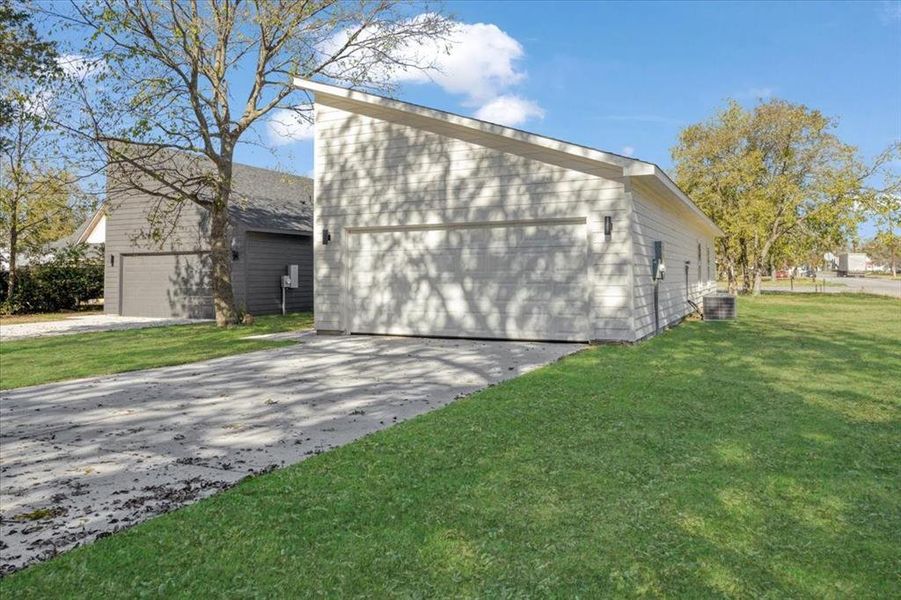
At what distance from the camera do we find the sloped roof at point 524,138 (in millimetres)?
8789

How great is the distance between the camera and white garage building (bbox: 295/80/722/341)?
9.28m

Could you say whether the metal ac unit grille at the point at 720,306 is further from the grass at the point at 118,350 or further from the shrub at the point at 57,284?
the shrub at the point at 57,284

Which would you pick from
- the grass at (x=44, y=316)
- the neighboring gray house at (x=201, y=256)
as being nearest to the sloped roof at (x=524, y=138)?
the neighboring gray house at (x=201, y=256)

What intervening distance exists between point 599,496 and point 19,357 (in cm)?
987

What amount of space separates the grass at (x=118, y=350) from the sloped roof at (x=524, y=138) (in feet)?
15.1

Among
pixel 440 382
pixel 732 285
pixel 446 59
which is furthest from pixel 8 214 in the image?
pixel 732 285

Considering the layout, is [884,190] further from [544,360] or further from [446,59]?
[544,360]

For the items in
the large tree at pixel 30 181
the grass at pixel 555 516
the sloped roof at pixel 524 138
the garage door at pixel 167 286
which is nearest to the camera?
the grass at pixel 555 516

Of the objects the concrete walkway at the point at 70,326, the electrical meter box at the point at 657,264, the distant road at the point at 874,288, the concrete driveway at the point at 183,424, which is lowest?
the concrete driveway at the point at 183,424

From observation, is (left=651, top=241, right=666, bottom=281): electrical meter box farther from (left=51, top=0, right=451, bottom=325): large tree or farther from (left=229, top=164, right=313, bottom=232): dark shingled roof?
(left=229, top=164, right=313, bottom=232): dark shingled roof

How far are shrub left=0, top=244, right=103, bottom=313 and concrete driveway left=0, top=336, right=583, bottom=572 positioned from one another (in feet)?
50.4

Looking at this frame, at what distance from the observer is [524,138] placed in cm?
934

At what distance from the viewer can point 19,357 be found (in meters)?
9.22

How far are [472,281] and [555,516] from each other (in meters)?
7.67
